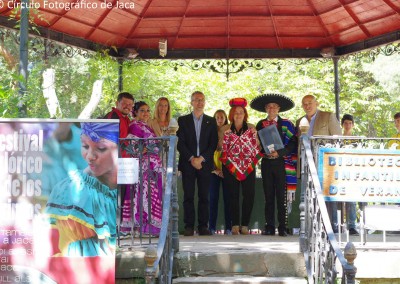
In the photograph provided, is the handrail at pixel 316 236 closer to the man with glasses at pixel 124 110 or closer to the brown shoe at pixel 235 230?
the brown shoe at pixel 235 230

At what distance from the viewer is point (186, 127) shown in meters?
10.7

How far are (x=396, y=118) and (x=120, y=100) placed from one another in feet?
13.6

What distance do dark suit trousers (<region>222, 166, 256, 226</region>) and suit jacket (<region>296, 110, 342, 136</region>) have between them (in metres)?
1.10

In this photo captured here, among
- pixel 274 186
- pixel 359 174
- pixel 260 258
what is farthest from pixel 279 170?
pixel 260 258

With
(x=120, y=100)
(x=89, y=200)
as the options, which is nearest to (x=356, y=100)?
(x=120, y=100)

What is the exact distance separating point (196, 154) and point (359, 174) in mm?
2596

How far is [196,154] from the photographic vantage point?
420 inches

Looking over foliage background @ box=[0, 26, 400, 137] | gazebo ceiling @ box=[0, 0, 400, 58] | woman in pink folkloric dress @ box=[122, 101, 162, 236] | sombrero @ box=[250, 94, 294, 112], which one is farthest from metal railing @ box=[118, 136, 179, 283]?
foliage background @ box=[0, 26, 400, 137]

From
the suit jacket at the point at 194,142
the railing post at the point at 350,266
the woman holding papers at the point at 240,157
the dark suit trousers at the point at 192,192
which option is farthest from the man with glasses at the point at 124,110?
the railing post at the point at 350,266

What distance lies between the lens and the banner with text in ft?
29.1

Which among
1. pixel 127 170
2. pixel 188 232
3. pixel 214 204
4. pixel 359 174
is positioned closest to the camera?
pixel 127 170

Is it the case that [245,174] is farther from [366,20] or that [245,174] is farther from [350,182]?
[366,20]

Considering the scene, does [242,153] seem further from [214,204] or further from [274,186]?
[214,204]

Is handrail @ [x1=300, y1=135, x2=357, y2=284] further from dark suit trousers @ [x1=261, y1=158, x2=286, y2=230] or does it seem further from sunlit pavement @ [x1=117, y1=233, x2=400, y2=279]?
dark suit trousers @ [x1=261, y1=158, x2=286, y2=230]
